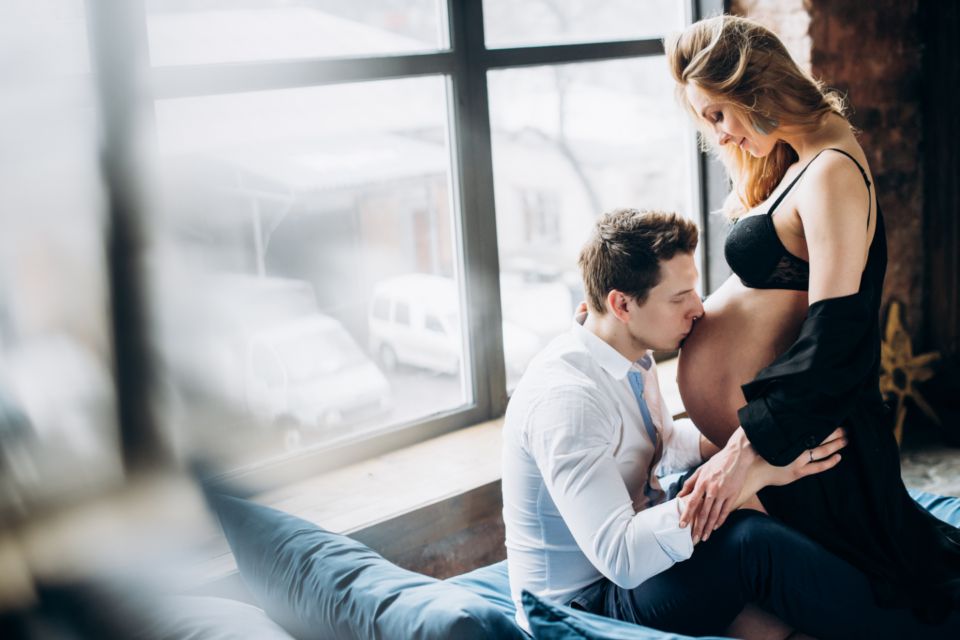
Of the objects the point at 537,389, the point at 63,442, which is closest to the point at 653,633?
the point at 537,389

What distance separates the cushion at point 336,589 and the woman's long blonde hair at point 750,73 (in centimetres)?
107

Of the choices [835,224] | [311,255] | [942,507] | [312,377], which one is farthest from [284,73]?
[942,507]

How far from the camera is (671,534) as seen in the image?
1652 millimetres

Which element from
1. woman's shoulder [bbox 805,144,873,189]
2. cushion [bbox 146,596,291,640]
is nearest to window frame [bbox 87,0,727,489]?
cushion [bbox 146,596,291,640]

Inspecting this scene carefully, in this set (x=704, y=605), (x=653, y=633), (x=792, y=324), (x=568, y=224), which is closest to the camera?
(x=653, y=633)

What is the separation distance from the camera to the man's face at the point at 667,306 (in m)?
1.84

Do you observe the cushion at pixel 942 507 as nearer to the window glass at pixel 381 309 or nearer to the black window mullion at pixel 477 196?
the black window mullion at pixel 477 196

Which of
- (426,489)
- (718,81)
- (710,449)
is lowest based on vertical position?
(426,489)

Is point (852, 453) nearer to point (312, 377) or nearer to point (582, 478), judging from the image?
point (582, 478)

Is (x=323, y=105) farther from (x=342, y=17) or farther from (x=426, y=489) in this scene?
(x=426, y=489)

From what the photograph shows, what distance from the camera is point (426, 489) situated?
2486mm

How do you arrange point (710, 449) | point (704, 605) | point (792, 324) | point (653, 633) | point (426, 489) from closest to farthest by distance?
1. point (653, 633)
2. point (704, 605)
3. point (792, 324)
4. point (710, 449)
5. point (426, 489)

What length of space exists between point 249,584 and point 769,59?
4.70ft

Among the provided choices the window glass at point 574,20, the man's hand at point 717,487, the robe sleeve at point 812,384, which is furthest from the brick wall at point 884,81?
the man's hand at point 717,487
